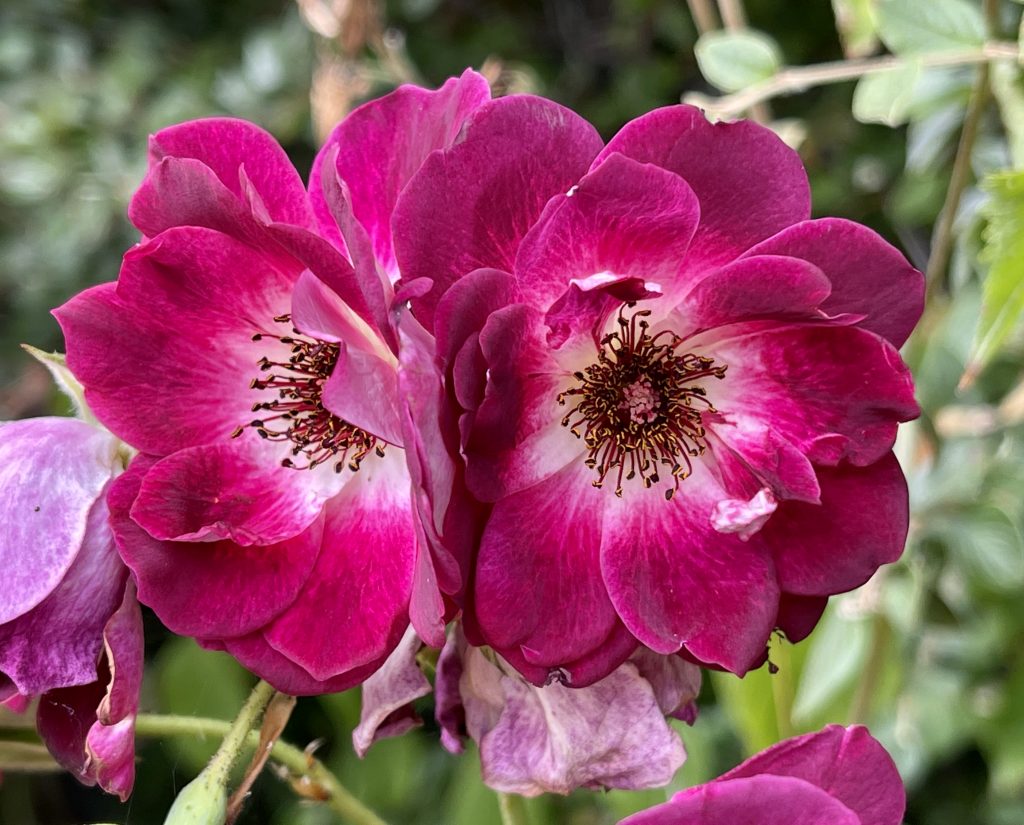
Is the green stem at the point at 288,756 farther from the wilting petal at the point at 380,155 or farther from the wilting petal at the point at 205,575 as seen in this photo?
the wilting petal at the point at 380,155

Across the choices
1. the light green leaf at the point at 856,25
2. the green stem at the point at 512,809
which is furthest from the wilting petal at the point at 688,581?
the light green leaf at the point at 856,25

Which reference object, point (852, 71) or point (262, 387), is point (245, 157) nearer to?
point (262, 387)

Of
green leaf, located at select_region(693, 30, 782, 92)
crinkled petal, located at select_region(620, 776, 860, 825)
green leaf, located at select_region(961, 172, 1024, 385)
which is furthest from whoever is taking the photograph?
green leaf, located at select_region(693, 30, 782, 92)

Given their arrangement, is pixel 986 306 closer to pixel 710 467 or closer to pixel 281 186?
pixel 710 467

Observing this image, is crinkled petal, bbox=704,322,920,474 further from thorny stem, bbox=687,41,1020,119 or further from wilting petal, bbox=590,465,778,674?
thorny stem, bbox=687,41,1020,119

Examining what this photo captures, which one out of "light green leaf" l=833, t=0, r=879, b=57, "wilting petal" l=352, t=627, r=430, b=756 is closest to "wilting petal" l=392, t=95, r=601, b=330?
"wilting petal" l=352, t=627, r=430, b=756
